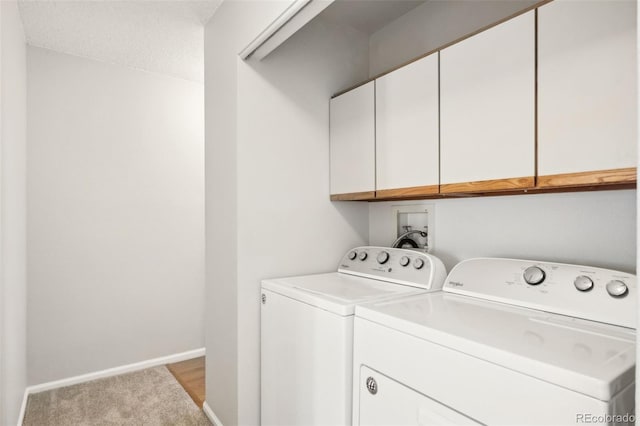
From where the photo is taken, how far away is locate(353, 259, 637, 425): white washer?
0.78 meters

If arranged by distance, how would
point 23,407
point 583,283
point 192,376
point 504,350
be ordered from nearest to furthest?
point 504,350 → point 583,283 → point 23,407 → point 192,376

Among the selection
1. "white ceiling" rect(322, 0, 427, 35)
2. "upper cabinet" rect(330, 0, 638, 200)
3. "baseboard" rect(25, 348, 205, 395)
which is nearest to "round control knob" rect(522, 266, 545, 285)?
"upper cabinet" rect(330, 0, 638, 200)

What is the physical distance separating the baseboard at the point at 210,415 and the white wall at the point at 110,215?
2.89ft

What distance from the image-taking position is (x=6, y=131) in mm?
1655

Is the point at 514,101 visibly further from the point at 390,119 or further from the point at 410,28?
the point at 410,28

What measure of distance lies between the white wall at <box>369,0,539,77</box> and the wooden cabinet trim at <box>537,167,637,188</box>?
2.84 ft

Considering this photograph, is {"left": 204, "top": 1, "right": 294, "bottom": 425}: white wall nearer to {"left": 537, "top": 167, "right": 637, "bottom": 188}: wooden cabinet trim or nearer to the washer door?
the washer door

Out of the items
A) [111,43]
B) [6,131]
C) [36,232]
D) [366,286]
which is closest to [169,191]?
[36,232]

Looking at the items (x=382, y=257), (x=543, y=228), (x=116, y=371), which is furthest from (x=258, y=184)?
(x=116, y=371)

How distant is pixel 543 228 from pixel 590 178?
432 mm

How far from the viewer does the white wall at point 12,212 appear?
1.58m

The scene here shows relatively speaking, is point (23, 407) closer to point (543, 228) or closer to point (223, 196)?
point (223, 196)

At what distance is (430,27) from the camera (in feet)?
6.38

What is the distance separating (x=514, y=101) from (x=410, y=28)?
104 cm
